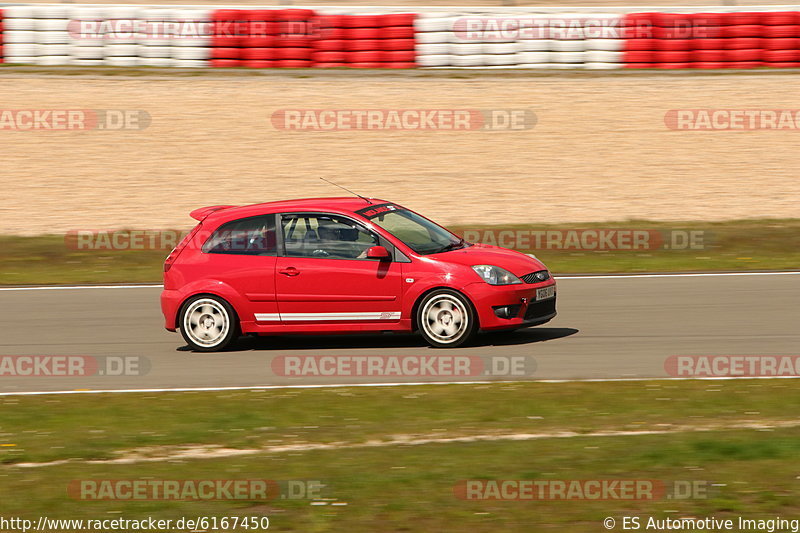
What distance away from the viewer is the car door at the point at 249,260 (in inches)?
428

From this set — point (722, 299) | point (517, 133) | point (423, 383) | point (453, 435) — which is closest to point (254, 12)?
point (517, 133)

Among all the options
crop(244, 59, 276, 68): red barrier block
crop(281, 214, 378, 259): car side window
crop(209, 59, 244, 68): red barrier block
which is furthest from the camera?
crop(209, 59, 244, 68): red barrier block

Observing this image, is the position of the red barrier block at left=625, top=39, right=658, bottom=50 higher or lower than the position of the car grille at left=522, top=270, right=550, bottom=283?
higher

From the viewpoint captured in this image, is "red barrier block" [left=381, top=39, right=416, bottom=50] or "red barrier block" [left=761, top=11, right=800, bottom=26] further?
"red barrier block" [left=381, top=39, right=416, bottom=50]

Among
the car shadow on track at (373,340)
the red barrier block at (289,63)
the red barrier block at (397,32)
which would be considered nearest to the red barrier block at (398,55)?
the red barrier block at (397,32)

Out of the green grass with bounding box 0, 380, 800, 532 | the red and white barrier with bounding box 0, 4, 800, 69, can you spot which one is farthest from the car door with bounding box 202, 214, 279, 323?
the red and white barrier with bounding box 0, 4, 800, 69

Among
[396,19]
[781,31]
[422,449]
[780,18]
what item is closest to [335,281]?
[422,449]

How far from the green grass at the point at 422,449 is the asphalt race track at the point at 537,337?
76 cm

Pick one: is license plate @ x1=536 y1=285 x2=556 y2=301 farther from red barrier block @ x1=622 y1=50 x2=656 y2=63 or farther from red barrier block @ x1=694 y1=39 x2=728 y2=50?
red barrier block @ x1=694 y1=39 x2=728 y2=50

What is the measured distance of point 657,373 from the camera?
952cm

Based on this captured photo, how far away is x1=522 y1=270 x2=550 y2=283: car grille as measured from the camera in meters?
10.6

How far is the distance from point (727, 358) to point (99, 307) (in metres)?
7.51

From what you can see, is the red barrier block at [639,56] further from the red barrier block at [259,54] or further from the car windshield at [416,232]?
the car windshield at [416,232]

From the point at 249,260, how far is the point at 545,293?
9.87 ft
